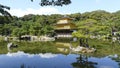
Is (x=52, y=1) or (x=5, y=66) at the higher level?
(x=52, y=1)

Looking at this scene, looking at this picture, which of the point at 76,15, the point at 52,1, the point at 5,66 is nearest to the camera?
the point at 52,1

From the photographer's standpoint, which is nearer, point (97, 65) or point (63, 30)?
point (97, 65)

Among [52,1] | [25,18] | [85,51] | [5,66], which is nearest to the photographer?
[52,1]

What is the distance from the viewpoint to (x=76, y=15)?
7656 cm

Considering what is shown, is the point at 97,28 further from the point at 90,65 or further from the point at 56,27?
the point at 90,65

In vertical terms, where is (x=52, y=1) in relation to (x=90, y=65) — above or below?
above

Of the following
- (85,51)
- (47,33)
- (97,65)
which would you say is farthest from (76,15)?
(97,65)

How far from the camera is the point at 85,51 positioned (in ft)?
83.4

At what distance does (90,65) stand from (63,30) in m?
43.4

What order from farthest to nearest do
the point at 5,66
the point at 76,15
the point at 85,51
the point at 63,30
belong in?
the point at 76,15, the point at 63,30, the point at 85,51, the point at 5,66

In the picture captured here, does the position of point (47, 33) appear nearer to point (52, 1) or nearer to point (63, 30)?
point (63, 30)

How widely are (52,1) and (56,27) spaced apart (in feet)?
171

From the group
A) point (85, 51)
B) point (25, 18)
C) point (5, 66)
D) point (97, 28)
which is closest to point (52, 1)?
point (5, 66)

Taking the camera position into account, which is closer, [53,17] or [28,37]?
[28,37]
